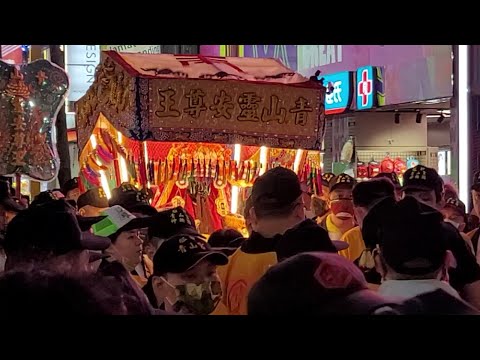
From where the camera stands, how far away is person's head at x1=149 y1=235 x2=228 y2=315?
3.13m

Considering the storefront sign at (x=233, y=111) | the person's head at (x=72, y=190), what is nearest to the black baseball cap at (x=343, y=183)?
the storefront sign at (x=233, y=111)

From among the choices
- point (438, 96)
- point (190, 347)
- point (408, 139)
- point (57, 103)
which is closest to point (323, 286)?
point (190, 347)

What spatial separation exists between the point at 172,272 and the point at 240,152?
4.31m

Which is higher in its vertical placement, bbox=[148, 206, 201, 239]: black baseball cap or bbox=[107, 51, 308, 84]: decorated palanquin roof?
bbox=[107, 51, 308, 84]: decorated palanquin roof

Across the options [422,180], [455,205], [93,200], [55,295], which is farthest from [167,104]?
[55,295]

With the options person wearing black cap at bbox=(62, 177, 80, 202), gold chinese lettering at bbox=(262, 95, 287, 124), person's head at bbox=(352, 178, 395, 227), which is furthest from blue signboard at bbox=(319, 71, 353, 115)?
person's head at bbox=(352, 178, 395, 227)

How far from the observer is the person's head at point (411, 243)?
2691 mm

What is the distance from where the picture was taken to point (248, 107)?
277 inches

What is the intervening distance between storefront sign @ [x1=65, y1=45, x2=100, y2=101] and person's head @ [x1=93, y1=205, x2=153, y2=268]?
36.0ft

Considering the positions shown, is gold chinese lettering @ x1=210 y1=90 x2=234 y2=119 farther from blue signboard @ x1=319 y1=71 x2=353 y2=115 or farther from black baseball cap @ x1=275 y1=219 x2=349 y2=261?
black baseball cap @ x1=275 y1=219 x2=349 y2=261

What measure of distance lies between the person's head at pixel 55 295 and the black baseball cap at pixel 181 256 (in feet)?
1.03

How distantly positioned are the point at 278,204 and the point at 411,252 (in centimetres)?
81

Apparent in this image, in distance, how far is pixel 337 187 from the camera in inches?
212

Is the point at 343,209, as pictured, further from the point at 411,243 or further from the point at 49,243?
the point at 49,243
